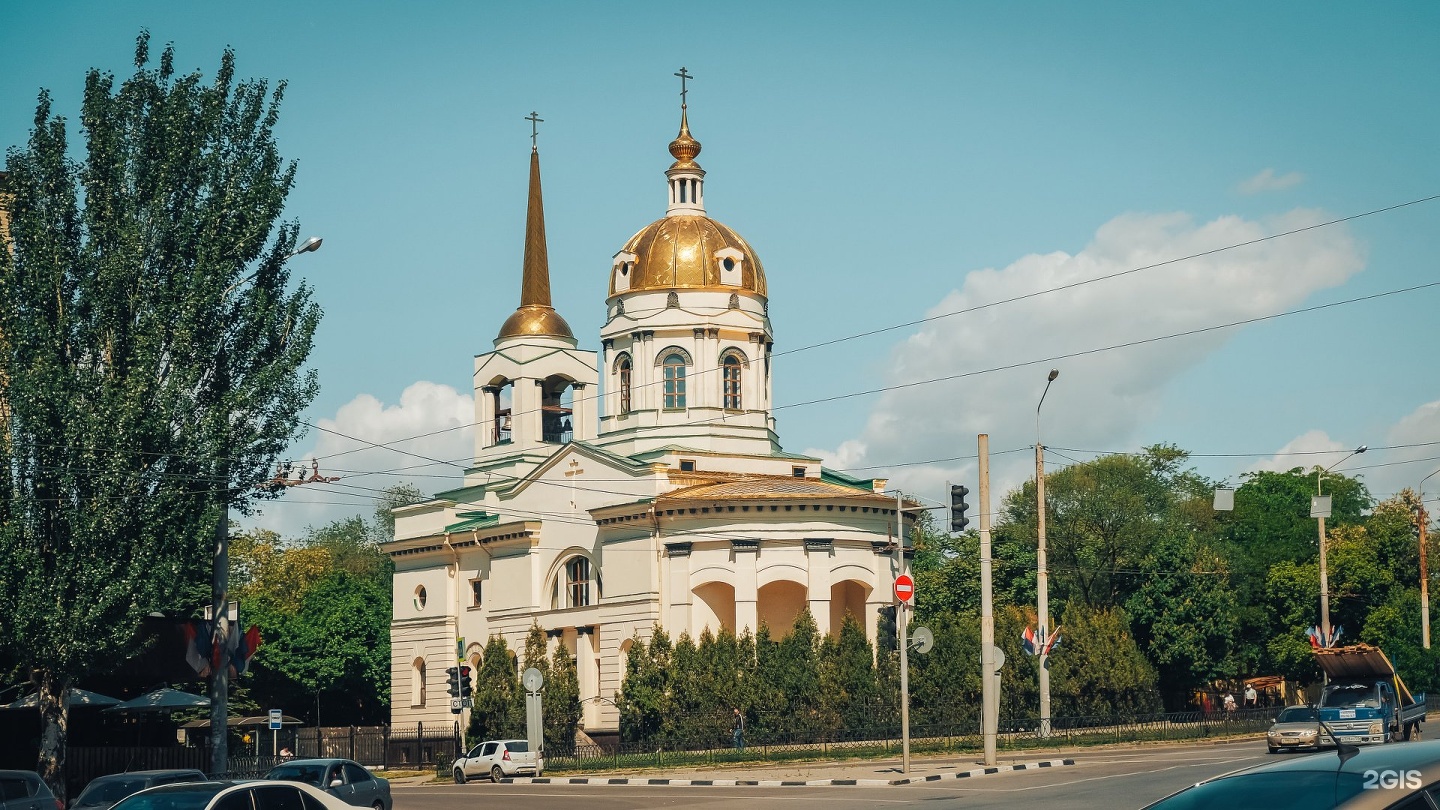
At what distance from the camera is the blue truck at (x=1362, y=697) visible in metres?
32.2

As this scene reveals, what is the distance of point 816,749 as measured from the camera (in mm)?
43812

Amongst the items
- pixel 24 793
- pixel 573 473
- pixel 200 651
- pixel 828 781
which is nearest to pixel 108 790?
pixel 24 793

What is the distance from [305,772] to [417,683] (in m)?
41.8

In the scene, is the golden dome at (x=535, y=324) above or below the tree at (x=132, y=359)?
above

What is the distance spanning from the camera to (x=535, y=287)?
68.2m

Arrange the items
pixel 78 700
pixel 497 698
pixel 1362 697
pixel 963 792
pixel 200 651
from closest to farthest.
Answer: pixel 200 651, pixel 963 792, pixel 78 700, pixel 1362 697, pixel 497 698

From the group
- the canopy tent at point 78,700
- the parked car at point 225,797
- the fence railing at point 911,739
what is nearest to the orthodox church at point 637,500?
the fence railing at point 911,739

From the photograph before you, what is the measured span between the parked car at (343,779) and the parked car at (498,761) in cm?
1691

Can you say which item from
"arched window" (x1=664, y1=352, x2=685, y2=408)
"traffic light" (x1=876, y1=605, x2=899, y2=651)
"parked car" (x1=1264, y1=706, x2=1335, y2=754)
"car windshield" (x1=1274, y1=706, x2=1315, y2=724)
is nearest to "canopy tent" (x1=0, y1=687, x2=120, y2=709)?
"traffic light" (x1=876, y1=605, x2=899, y2=651)

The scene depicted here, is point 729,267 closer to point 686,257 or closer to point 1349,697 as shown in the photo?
point 686,257

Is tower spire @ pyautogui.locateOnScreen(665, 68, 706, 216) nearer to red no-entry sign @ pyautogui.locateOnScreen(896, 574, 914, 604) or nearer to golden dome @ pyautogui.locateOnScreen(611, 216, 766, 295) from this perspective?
golden dome @ pyautogui.locateOnScreen(611, 216, 766, 295)

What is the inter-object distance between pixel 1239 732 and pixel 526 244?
3603cm

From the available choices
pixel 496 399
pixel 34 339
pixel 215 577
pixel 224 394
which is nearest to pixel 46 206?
pixel 34 339

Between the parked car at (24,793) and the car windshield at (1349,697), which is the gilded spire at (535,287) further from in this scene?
the parked car at (24,793)
